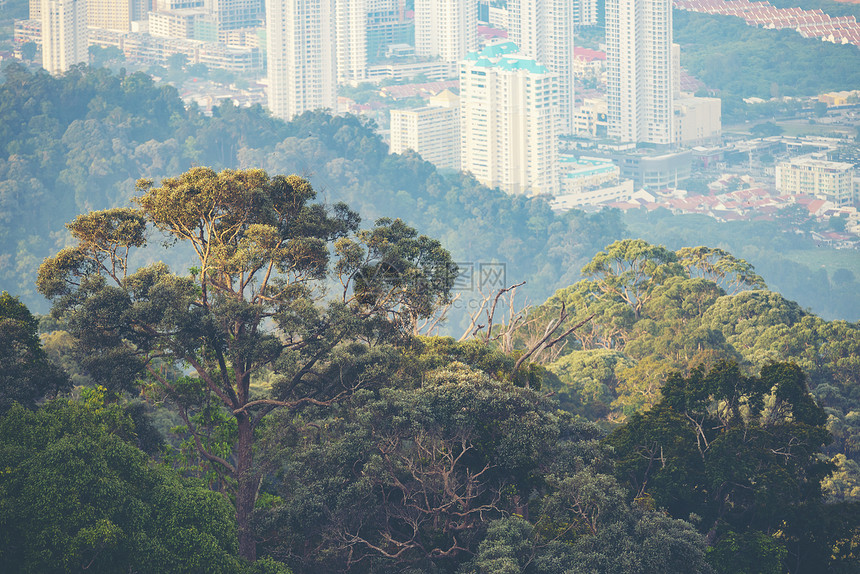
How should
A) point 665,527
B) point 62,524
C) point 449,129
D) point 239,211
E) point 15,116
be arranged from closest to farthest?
point 62,524
point 665,527
point 239,211
point 15,116
point 449,129

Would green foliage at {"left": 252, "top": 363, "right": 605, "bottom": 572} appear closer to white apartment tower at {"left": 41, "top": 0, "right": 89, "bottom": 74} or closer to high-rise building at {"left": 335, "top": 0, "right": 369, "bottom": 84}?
white apartment tower at {"left": 41, "top": 0, "right": 89, "bottom": 74}

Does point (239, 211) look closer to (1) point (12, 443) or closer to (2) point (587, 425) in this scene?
(1) point (12, 443)

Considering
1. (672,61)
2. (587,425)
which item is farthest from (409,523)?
(672,61)

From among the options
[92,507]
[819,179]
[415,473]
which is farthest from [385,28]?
[92,507]

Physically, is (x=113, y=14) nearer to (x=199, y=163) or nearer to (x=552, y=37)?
(x=552, y=37)

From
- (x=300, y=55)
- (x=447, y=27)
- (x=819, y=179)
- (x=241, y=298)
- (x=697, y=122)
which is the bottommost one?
(x=819, y=179)

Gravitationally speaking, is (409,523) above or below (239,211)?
below

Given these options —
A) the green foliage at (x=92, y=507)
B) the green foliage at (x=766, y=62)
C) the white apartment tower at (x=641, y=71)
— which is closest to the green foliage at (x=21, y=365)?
the green foliage at (x=92, y=507)
